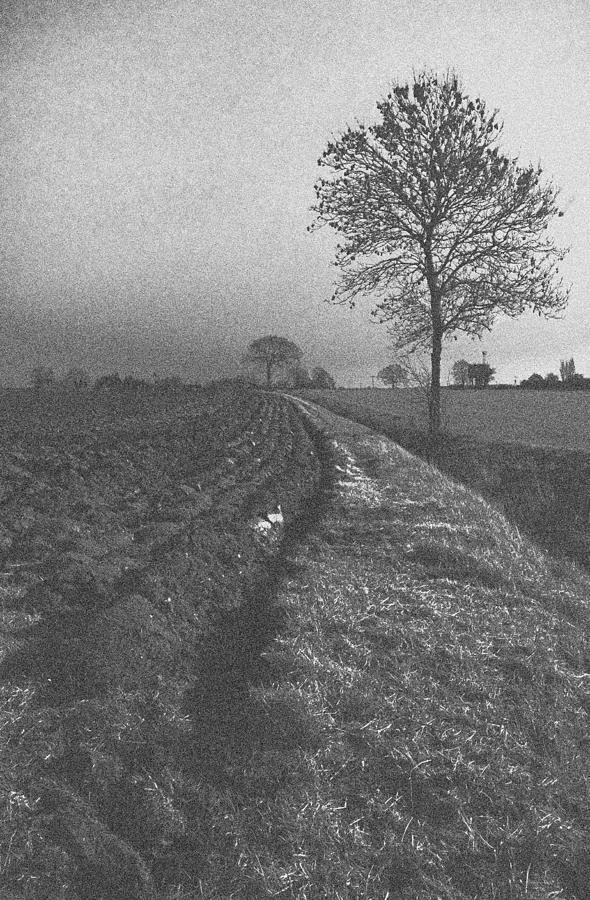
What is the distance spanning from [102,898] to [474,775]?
196cm

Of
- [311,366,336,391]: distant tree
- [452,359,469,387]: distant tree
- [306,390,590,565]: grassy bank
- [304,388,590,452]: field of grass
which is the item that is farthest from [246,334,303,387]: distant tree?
[306,390,590,565]: grassy bank

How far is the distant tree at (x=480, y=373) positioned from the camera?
307ft

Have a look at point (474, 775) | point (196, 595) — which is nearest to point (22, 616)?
point (196, 595)

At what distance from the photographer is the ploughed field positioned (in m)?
2.40

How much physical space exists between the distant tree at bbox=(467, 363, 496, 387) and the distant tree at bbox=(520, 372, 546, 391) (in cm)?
1256

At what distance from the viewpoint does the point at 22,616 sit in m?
4.12

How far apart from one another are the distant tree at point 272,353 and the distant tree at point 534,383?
39.7 metres

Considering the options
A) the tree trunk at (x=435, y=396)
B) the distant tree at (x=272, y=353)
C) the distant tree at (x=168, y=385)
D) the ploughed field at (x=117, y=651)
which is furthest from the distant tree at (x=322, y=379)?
the ploughed field at (x=117, y=651)

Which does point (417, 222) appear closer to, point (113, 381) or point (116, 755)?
point (116, 755)

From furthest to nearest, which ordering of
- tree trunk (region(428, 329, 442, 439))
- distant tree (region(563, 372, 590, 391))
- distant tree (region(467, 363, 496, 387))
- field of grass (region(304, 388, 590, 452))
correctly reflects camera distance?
distant tree (region(467, 363, 496, 387)) < distant tree (region(563, 372, 590, 391)) < field of grass (region(304, 388, 590, 452)) < tree trunk (region(428, 329, 442, 439))

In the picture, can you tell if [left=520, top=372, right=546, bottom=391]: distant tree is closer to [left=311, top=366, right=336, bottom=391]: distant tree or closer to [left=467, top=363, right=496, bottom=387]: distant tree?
[left=467, top=363, right=496, bottom=387]: distant tree

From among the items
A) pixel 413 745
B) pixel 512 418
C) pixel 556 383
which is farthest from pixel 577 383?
pixel 413 745

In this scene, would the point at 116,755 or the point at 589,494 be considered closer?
the point at 116,755

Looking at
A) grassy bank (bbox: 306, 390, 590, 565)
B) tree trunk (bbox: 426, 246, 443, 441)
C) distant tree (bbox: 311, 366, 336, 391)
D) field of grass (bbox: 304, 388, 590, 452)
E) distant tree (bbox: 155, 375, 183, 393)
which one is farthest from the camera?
distant tree (bbox: 311, 366, 336, 391)
